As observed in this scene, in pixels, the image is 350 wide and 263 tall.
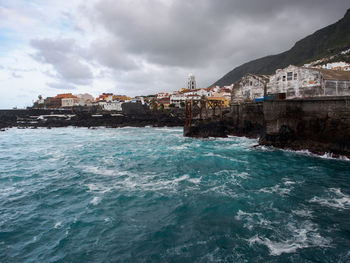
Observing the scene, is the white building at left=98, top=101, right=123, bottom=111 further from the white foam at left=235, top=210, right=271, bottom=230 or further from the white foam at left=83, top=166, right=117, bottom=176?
the white foam at left=235, top=210, right=271, bottom=230

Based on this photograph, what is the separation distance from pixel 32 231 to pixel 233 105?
32704mm

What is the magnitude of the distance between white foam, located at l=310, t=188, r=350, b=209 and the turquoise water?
5cm

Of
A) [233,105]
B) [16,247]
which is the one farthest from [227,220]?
[233,105]

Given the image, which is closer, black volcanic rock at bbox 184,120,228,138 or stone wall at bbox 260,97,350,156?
stone wall at bbox 260,97,350,156

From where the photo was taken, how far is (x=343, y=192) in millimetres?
11430

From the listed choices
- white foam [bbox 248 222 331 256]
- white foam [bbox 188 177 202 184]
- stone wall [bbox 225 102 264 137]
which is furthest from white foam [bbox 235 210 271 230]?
stone wall [bbox 225 102 264 137]

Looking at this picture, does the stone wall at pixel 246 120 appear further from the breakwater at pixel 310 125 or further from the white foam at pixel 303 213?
the white foam at pixel 303 213

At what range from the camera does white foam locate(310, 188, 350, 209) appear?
9948 mm

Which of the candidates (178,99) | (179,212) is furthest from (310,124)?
(178,99)

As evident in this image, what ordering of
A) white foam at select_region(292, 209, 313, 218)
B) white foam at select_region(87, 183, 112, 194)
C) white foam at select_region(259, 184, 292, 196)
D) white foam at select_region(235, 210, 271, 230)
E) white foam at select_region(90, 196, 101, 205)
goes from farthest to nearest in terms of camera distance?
white foam at select_region(87, 183, 112, 194) → white foam at select_region(259, 184, 292, 196) → white foam at select_region(90, 196, 101, 205) → white foam at select_region(292, 209, 313, 218) → white foam at select_region(235, 210, 271, 230)

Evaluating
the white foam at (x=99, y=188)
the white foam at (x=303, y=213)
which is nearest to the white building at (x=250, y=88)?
the white foam at (x=303, y=213)

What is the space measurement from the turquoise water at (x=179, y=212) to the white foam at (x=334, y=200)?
50mm

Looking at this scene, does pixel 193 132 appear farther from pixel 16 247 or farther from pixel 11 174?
pixel 16 247

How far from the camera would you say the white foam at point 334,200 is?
9948 millimetres
